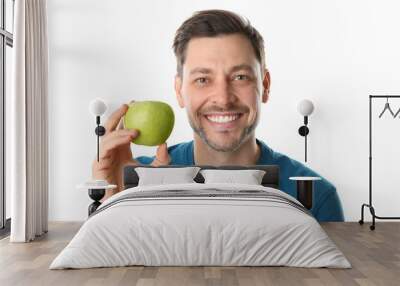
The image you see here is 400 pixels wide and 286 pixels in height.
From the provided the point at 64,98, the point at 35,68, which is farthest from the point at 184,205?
the point at 64,98

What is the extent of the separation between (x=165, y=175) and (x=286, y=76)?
1.73 meters

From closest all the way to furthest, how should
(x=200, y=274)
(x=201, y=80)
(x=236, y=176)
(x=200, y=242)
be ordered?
(x=200, y=274)
(x=200, y=242)
(x=236, y=176)
(x=201, y=80)

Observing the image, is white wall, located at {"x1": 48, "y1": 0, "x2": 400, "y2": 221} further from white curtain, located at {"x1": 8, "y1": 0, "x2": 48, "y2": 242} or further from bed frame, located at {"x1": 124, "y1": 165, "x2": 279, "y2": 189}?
white curtain, located at {"x1": 8, "y1": 0, "x2": 48, "y2": 242}

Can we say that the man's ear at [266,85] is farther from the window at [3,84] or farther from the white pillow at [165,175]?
the window at [3,84]

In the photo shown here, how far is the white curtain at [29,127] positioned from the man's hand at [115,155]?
71 cm

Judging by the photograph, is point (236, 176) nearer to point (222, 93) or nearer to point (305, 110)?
point (222, 93)

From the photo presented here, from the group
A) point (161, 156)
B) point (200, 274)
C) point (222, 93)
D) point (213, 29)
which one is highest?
point (213, 29)

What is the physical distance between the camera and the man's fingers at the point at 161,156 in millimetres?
6758

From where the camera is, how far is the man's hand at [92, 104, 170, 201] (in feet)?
22.2

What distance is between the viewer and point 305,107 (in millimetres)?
6668

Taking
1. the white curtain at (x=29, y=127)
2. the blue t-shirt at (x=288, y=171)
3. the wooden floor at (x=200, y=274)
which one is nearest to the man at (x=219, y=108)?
the blue t-shirt at (x=288, y=171)

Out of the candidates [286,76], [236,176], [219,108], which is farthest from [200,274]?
[286,76]

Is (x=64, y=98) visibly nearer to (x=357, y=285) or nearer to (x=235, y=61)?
(x=235, y=61)

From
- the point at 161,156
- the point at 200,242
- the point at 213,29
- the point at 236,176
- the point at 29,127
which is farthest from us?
the point at 161,156
